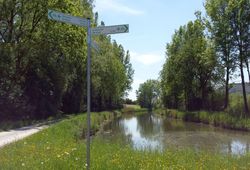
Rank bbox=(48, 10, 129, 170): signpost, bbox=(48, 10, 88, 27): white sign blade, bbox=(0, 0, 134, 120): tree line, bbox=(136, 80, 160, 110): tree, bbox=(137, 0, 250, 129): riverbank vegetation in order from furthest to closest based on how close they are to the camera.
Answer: bbox=(136, 80, 160, 110): tree
bbox=(137, 0, 250, 129): riverbank vegetation
bbox=(0, 0, 134, 120): tree line
bbox=(48, 10, 129, 170): signpost
bbox=(48, 10, 88, 27): white sign blade

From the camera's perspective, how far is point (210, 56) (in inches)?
1642

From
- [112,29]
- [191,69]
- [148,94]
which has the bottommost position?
[112,29]

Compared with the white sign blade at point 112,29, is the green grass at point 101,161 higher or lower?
lower

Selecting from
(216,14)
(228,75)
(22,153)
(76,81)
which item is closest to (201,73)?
(228,75)

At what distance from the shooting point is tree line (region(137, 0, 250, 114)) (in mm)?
39062

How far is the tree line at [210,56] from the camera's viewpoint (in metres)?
39.1

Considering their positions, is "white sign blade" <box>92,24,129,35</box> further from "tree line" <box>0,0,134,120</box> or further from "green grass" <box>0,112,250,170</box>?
"tree line" <box>0,0,134,120</box>

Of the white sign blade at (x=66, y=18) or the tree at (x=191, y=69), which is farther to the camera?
the tree at (x=191, y=69)

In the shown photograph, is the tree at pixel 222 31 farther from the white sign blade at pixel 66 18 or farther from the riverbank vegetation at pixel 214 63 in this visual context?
the white sign blade at pixel 66 18

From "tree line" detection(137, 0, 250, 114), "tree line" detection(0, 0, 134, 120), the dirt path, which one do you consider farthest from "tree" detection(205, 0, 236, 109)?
the dirt path

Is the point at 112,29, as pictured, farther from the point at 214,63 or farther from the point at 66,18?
the point at 214,63

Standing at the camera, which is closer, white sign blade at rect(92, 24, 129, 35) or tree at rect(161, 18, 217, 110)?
white sign blade at rect(92, 24, 129, 35)

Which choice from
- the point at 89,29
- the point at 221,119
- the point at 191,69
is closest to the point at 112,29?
the point at 89,29

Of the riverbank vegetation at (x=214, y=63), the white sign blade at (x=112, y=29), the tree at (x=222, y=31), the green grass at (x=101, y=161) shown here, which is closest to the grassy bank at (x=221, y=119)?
the riverbank vegetation at (x=214, y=63)
